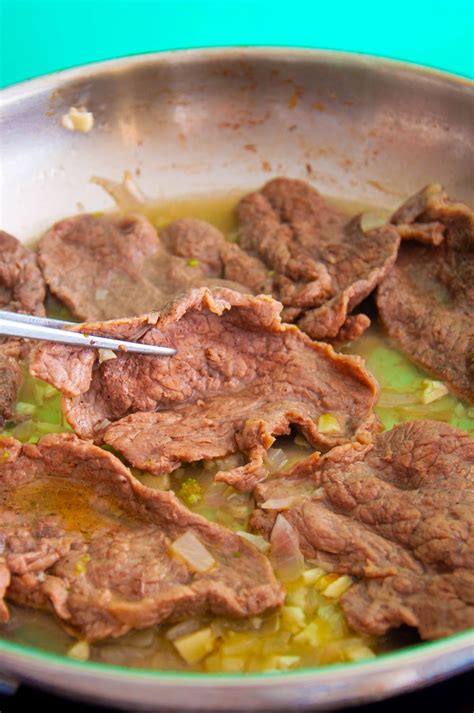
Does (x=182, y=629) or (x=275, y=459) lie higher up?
(x=275, y=459)

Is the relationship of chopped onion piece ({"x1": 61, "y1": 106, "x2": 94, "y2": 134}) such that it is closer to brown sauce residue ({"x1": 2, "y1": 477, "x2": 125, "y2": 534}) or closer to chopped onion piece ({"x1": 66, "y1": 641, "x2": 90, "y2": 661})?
brown sauce residue ({"x1": 2, "y1": 477, "x2": 125, "y2": 534})

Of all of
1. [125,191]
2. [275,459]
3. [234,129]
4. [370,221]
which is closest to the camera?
[275,459]

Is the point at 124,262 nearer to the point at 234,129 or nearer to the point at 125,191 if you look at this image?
the point at 125,191

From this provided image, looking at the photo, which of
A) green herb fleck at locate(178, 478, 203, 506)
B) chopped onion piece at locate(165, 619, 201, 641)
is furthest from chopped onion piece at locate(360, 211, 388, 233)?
chopped onion piece at locate(165, 619, 201, 641)

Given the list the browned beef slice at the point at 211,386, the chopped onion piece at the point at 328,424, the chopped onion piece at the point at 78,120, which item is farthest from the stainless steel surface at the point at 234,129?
the chopped onion piece at the point at 328,424

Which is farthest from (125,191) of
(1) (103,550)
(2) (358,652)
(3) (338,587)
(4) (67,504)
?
(2) (358,652)

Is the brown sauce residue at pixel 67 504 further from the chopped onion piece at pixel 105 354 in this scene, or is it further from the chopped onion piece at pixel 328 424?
the chopped onion piece at pixel 328 424
